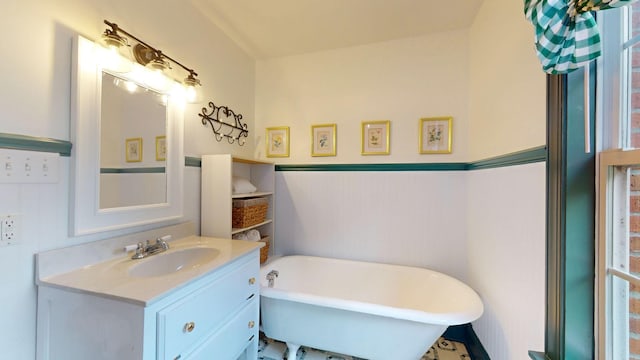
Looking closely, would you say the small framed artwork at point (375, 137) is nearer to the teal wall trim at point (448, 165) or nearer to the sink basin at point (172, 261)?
the teal wall trim at point (448, 165)

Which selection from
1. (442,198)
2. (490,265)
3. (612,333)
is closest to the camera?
(612,333)

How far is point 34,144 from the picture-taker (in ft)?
2.88

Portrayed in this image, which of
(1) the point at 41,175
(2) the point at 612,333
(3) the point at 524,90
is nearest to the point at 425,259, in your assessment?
(2) the point at 612,333

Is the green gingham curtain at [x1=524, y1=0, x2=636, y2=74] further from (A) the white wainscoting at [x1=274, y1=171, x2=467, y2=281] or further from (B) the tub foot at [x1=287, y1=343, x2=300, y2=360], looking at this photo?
(B) the tub foot at [x1=287, y1=343, x2=300, y2=360]

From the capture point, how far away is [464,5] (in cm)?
159

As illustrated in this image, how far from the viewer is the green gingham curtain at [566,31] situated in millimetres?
668

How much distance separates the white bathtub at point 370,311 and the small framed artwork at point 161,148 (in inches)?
38.7

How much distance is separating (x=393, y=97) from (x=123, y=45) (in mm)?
1794

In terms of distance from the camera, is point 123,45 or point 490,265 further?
point 490,265

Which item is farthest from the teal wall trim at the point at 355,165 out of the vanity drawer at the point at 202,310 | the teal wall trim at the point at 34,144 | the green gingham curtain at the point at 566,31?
the vanity drawer at the point at 202,310

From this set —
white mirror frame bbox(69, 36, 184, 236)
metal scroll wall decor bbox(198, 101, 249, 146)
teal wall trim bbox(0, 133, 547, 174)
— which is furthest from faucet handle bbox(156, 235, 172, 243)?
metal scroll wall decor bbox(198, 101, 249, 146)

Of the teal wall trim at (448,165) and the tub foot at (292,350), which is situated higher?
the teal wall trim at (448,165)

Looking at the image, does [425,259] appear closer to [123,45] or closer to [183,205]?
[183,205]

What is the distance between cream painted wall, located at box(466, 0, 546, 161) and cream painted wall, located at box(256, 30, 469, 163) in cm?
13
